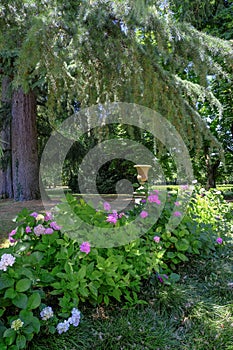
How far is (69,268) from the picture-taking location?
62.8 inches

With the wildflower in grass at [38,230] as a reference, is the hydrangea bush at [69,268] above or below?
below

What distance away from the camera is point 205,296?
197 centimetres

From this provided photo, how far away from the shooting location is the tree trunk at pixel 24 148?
22.6 ft

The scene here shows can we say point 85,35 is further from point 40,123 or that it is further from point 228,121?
point 228,121

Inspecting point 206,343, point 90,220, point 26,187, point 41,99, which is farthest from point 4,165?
point 206,343

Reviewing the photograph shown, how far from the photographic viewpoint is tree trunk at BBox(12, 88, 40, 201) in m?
6.90

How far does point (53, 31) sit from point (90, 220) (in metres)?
1.66

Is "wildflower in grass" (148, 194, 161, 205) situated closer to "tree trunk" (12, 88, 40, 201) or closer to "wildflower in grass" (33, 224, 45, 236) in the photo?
"wildflower in grass" (33, 224, 45, 236)

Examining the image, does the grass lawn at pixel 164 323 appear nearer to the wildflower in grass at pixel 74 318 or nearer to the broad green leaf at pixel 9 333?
the wildflower in grass at pixel 74 318

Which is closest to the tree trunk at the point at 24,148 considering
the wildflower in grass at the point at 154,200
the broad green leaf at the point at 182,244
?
the wildflower in grass at the point at 154,200

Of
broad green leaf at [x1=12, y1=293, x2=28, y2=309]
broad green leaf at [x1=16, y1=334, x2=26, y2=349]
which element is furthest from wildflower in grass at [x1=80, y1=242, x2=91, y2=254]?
broad green leaf at [x1=16, y1=334, x2=26, y2=349]

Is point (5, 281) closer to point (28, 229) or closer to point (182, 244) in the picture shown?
point (28, 229)

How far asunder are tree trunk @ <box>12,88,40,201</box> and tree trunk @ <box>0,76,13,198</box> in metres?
0.35

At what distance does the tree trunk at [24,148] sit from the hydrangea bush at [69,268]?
5009 mm
